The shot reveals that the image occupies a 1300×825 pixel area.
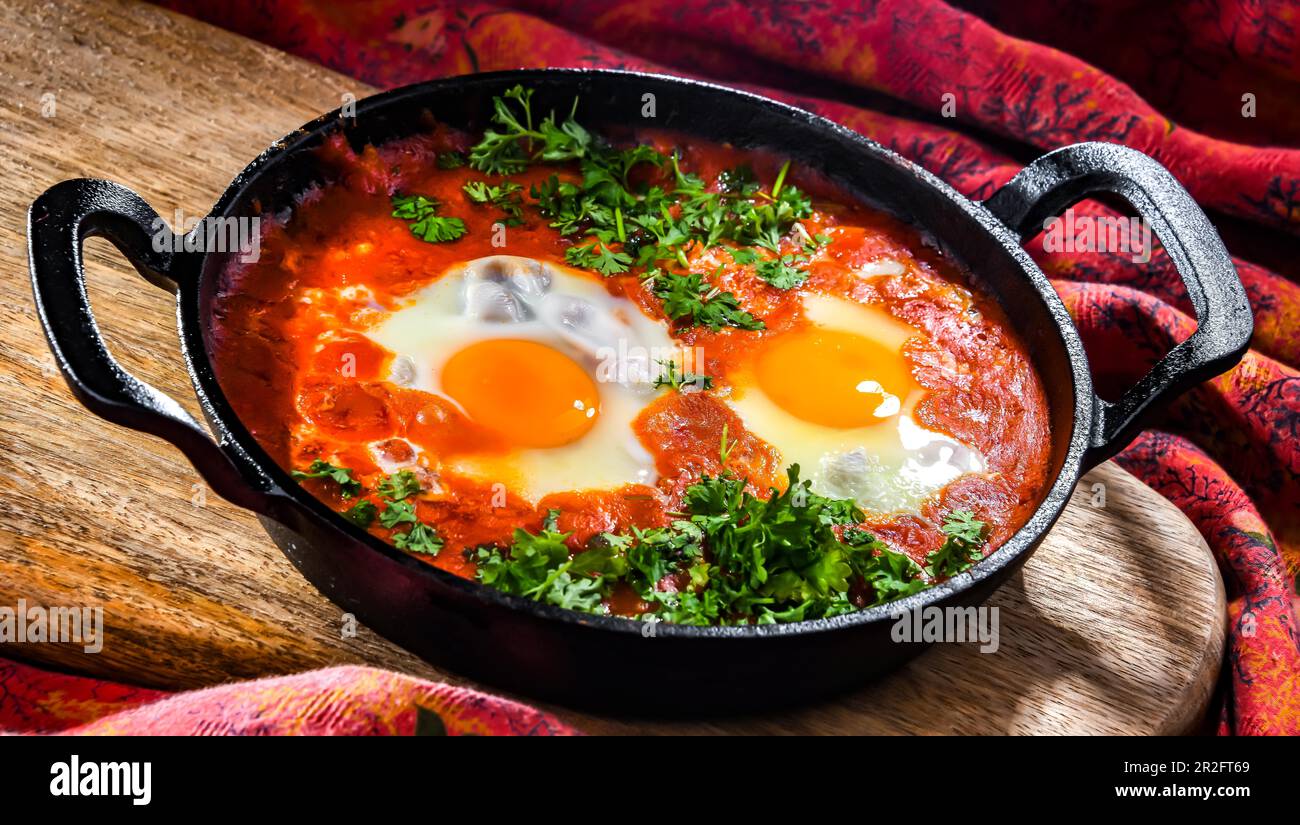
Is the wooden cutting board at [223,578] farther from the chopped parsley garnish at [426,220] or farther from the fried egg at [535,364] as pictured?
the chopped parsley garnish at [426,220]

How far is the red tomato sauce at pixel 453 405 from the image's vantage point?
2.33m

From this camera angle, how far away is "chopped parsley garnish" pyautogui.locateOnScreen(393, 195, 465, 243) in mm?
2852

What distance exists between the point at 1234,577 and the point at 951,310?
94cm

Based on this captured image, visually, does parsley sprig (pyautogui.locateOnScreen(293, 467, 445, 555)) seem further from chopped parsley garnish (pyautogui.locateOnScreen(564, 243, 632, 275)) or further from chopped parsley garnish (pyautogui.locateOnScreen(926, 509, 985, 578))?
chopped parsley garnish (pyautogui.locateOnScreen(926, 509, 985, 578))

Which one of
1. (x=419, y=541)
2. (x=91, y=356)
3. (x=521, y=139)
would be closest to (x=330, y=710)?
(x=419, y=541)

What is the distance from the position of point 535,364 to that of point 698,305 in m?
0.42

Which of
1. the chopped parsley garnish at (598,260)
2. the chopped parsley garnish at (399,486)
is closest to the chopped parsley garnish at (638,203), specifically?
the chopped parsley garnish at (598,260)

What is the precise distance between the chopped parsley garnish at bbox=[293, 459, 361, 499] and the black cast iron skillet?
113mm

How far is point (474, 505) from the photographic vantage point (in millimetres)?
2293

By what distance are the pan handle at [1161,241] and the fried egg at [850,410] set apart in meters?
0.36

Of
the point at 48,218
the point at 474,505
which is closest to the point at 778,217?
the point at 474,505

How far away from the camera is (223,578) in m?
2.39

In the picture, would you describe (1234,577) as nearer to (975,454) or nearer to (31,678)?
(975,454)

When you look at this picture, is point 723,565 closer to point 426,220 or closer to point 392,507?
point 392,507
